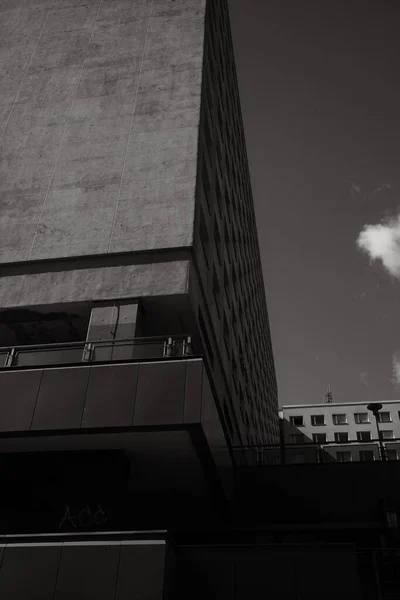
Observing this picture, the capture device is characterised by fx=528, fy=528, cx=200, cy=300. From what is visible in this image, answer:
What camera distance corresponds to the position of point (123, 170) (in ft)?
70.1

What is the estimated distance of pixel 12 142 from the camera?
931 inches

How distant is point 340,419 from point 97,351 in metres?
70.6

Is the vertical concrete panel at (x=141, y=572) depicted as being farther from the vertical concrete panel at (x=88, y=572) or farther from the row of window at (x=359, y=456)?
the row of window at (x=359, y=456)

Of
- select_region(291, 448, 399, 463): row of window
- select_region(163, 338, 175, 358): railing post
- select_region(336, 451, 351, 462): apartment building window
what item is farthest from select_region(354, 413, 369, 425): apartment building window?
select_region(163, 338, 175, 358): railing post

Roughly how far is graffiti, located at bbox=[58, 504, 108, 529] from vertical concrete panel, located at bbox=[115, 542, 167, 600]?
1.65m

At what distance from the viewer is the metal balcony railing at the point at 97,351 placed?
49.4 ft

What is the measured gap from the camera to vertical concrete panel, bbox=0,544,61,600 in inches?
476

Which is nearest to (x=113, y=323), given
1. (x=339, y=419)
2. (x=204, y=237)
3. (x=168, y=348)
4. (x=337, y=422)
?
(x=168, y=348)

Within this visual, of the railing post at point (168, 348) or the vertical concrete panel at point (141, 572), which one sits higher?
the railing post at point (168, 348)

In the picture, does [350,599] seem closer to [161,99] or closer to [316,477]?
[316,477]

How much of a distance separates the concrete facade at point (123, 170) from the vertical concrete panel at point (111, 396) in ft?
10.3

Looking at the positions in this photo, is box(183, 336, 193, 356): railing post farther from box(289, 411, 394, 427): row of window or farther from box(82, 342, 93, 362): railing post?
box(289, 411, 394, 427): row of window

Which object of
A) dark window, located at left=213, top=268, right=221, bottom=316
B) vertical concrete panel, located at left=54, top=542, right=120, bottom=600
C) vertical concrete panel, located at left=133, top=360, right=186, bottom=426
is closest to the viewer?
vertical concrete panel, located at left=54, top=542, right=120, bottom=600

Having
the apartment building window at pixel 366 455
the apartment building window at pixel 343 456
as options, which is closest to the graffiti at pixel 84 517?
the apartment building window at pixel 343 456
